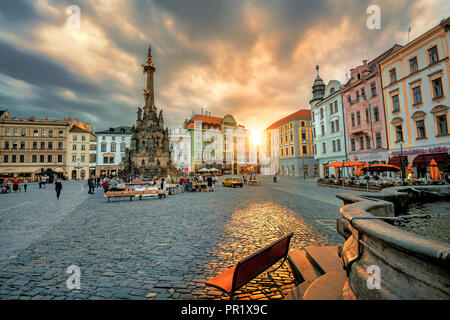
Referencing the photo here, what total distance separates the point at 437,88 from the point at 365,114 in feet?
26.8

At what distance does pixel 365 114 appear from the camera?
26812 mm

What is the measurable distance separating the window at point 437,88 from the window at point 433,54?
181cm

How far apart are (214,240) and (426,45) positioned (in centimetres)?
2709

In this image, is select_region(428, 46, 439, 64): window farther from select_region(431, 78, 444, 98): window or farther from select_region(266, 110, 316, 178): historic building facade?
select_region(266, 110, 316, 178): historic building facade

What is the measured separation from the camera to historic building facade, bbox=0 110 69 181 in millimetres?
47375

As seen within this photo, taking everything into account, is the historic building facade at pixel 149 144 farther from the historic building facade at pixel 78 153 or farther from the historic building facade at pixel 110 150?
the historic building facade at pixel 78 153

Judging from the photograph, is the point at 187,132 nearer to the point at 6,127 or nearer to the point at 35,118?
the point at 35,118

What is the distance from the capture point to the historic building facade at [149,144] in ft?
116

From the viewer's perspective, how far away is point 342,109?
3091cm

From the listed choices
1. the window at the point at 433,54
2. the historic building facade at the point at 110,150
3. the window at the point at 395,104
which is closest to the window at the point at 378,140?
the window at the point at 395,104

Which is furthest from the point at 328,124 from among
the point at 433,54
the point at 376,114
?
the point at 433,54

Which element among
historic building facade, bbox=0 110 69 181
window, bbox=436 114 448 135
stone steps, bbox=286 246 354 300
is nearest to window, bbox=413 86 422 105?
window, bbox=436 114 448 135

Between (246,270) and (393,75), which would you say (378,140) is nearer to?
(393,75)

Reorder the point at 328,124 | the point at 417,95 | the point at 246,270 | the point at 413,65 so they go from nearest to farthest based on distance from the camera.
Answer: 1. the point at 246,270
2. the point at 417,95
3. the point at 413,65
4. the point at 328,124
